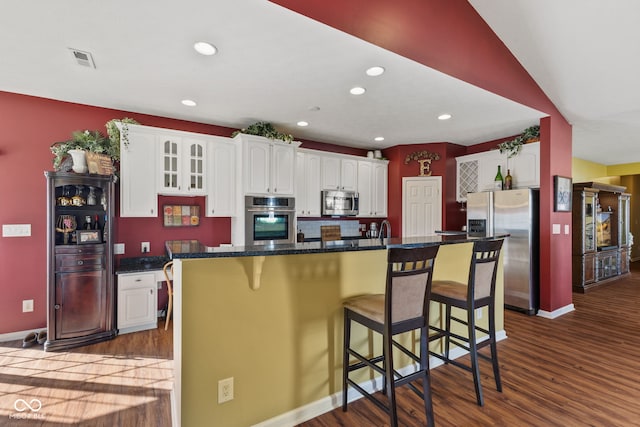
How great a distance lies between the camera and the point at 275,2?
1815 mm

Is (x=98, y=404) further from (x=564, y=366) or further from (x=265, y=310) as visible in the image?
(x=564, y=366)

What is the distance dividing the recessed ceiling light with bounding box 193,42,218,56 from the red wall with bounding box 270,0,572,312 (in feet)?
2.47

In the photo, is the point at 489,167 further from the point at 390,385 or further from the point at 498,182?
the point at 390,385

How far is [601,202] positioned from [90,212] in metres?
9.53

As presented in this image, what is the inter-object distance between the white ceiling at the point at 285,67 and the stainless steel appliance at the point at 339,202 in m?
1.14

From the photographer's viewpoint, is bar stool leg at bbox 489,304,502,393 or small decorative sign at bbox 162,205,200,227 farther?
small decorative sign at bbox 162,205,200,227

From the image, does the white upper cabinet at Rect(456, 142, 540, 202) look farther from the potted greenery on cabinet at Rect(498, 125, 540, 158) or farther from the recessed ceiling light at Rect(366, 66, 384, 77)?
the recessed ceiling light at Rect(366, 66, 384, 77)

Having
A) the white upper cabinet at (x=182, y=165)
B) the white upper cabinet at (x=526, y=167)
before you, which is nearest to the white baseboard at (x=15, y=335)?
the white upper cabinet at (x=182, y=165)

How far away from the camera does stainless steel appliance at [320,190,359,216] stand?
4.94m

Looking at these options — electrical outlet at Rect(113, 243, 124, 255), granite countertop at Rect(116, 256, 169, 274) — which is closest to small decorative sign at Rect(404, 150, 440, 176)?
granite countertop at Rect(116, 256, 169, 274)

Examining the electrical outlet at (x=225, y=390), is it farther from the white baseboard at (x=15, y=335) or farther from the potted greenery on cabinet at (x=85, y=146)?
the white baseboard at (x=15, y=335)

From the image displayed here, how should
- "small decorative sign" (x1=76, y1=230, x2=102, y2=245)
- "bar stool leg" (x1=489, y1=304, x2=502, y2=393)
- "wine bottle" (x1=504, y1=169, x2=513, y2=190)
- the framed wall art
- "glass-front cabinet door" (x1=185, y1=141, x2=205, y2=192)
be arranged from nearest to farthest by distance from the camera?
1. "bar stool leg" (x1=489, y1=304, x2=502, y2=393)
2. "small decorative sign" (x1=76, y1=230, x2=102, y2=245)
3. "glass-front cabinet door" (x1=185, y1=141, x2=205, y2=192)
4. the framed wall art
5. "wine bottle" (x1=504, y1=169, x2=513, y2=190)

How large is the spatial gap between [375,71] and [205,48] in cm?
142

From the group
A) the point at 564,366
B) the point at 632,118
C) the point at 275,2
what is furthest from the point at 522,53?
the point at 564,366
